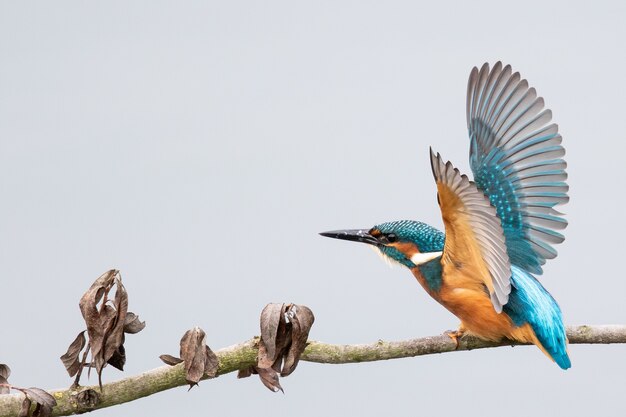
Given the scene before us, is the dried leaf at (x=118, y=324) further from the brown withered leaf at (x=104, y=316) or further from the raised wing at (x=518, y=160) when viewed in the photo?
the raised wing at (x=518, y=160)

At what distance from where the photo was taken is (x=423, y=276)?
7.93 ft

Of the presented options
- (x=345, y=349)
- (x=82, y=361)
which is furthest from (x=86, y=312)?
(x=345, y=349)

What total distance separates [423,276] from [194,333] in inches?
32.7

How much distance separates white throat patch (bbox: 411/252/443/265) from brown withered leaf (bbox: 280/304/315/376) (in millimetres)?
698

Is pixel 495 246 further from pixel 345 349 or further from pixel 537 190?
pixel 537 190

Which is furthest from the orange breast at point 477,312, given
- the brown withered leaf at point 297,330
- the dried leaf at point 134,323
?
the dried leaf at point 134,323

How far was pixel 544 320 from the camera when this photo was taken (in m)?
2.24

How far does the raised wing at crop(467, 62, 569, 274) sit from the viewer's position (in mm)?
2600

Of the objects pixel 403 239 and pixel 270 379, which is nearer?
pixel 270 379

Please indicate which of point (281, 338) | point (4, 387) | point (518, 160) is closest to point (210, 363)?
point (281, 338)

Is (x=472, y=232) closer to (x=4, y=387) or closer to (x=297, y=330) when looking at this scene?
(x=297, y=330)

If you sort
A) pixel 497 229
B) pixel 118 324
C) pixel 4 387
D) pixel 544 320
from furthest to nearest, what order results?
pixel 544 320, pixel 497 229, pixel 4 387, pixel 118 324

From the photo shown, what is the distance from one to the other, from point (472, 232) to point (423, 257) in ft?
1.01

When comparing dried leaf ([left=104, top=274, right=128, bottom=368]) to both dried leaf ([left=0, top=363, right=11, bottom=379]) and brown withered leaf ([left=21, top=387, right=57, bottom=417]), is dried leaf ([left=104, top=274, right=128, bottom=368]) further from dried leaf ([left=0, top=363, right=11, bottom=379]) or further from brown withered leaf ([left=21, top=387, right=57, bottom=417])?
dried leaf ([left=0, top=363, right=11, bottom=379])
